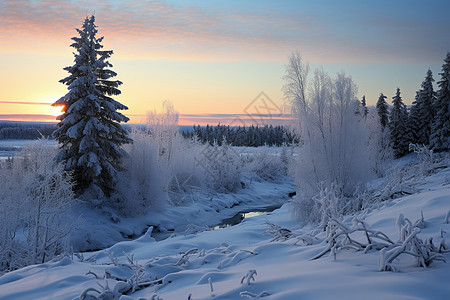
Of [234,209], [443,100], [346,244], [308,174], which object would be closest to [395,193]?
[308,174]

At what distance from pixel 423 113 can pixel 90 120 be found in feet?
123

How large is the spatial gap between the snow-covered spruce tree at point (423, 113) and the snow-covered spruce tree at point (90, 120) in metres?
34.9

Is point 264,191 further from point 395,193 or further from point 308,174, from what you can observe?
point 395,193

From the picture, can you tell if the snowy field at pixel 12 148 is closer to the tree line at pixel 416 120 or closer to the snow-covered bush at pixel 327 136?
the snow-covered bush at pixel 327 136

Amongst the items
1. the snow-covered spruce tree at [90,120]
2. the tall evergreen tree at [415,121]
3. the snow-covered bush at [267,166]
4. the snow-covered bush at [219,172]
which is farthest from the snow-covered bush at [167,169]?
the tall evergreen tree at [415,121]

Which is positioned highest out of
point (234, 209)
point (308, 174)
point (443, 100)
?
point (443, 100)

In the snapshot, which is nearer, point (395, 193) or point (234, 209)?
point (395, 193)

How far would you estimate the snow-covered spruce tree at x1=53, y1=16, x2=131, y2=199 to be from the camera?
63.1ft

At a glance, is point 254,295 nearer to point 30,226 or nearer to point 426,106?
point 30,226

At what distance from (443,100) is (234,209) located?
24.5 m

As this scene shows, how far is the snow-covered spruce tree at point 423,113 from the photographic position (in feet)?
132

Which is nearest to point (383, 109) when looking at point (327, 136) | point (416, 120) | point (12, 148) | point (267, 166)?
point (416, 120)

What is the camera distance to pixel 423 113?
40.9 m

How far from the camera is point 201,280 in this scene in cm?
343
